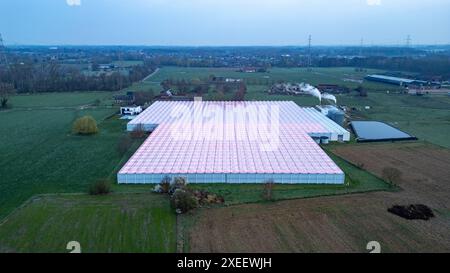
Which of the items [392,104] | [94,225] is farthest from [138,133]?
[392,104]

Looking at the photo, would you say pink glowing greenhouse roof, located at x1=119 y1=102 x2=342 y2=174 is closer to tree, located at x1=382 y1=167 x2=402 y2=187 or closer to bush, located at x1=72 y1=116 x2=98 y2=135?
tree, located at x1=382 y1=167 x2=402 y2=187

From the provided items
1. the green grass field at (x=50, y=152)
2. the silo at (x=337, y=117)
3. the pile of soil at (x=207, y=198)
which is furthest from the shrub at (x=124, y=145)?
the silo at (x=337, y=117)

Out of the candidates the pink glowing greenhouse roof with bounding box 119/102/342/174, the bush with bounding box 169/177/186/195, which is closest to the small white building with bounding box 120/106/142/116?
A: the pink glowing greenhouse roof with bounding box 119/102/342/174

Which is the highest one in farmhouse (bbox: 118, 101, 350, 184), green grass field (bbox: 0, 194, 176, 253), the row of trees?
the row of trees
